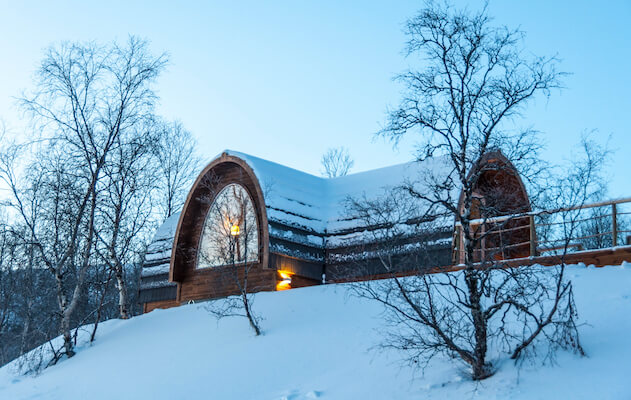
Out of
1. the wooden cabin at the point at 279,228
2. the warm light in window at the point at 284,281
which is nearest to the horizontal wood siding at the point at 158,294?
the wooden cabin at the point at 279,228

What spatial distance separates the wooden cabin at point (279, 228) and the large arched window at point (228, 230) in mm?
29

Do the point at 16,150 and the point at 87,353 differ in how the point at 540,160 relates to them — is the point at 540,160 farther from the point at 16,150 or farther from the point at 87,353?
the point at 16,150

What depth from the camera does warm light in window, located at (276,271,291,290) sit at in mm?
16531

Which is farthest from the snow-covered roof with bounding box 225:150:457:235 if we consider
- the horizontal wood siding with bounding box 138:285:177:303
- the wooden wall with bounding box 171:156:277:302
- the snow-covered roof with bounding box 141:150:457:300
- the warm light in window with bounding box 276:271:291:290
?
the horizontal wood siding with bounding box 138:285:177:303

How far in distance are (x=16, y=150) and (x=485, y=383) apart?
1274 cm

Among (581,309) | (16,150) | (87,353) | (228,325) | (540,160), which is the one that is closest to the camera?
(540,160)

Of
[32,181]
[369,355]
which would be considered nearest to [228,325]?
[369,355]

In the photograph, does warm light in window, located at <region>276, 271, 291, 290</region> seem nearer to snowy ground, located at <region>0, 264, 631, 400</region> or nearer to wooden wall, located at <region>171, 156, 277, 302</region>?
wooden wall, located at <region>171, 156, 277, 302</region>

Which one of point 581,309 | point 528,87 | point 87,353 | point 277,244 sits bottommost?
point 87,353

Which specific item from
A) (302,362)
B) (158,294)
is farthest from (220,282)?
(302,362)

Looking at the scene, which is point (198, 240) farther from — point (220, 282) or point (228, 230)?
point (228, 230)

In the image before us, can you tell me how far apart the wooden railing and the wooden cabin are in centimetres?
53

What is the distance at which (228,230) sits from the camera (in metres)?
16.6

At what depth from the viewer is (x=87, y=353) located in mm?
14859
